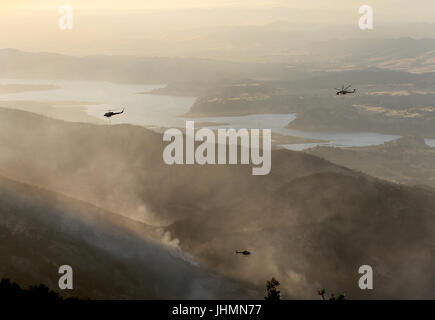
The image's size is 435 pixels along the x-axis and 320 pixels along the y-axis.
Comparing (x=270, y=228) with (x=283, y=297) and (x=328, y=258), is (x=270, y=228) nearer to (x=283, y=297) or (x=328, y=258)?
(x=328, y=258)

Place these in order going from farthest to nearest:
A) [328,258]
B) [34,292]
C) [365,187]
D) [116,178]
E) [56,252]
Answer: [116,178] → [365,187] → [328,258] → [56,252] → [34,292]

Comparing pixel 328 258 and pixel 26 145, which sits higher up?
pixel 26 145

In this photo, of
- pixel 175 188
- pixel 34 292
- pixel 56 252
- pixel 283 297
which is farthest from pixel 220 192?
pixel 34 292

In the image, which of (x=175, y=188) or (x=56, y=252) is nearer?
(x=56, y=252)
